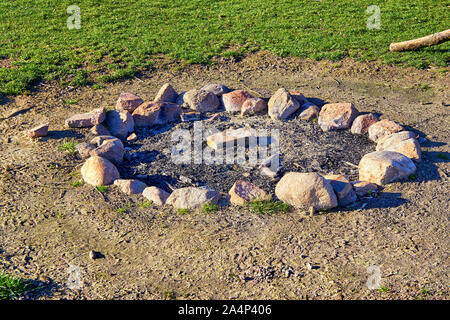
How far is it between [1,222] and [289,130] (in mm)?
3849

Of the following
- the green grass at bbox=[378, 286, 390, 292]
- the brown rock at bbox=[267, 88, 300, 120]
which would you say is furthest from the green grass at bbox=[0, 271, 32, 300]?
the brown rock at bbox=[267, 88, 300, 120]

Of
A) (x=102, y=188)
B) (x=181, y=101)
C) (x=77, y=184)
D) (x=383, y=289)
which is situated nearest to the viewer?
(x=383, y=289)

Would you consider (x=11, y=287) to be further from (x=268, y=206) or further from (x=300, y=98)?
(x=300, y=98)

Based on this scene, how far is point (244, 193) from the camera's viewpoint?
5.86 meters

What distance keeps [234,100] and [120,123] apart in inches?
68.1

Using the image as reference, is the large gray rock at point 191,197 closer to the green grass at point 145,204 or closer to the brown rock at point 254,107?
the green grass at point 145,204

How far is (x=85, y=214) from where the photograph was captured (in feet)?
18.9

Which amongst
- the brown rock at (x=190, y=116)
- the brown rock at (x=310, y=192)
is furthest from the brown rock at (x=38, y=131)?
the brown rock at (x=310, y=192)

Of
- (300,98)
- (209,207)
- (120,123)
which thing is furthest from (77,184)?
(300,98)

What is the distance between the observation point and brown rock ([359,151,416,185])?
5.98 meters
